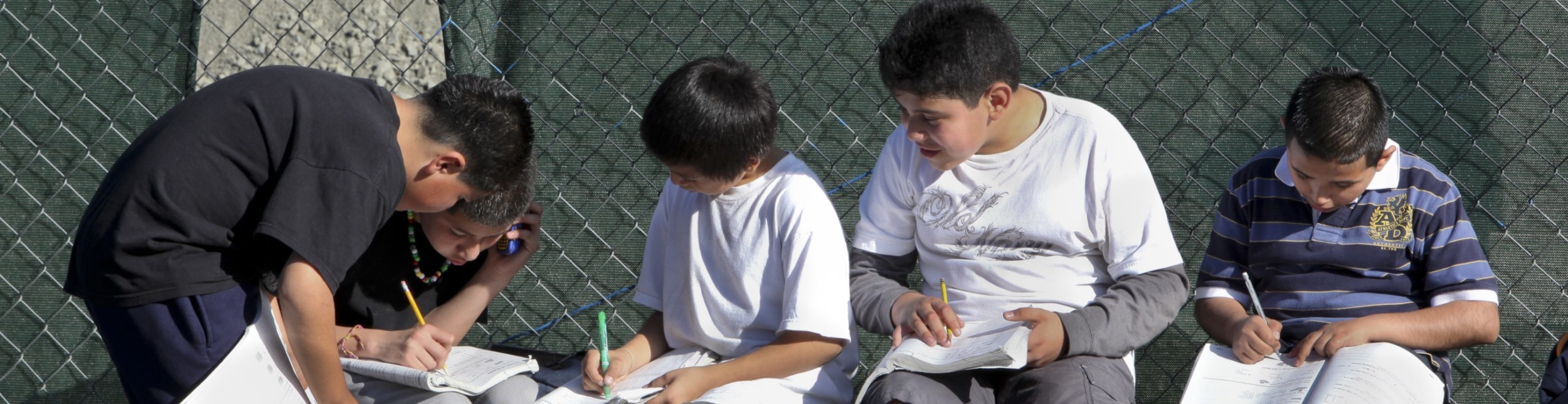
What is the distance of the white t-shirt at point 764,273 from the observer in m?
2.08

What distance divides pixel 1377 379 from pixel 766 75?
5.79 ft

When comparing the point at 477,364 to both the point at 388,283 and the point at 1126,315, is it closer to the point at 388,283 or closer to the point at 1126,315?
the point at 388,283

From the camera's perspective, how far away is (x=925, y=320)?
2.09m

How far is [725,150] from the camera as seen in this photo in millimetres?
2076

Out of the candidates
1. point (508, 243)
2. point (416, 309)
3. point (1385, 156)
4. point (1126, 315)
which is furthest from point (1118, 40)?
point (416, 309)

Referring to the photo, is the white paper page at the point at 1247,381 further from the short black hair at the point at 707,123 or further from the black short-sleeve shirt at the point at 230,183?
the black short-sleeve shirt at the point at 230,183

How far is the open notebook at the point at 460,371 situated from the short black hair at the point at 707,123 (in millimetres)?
514

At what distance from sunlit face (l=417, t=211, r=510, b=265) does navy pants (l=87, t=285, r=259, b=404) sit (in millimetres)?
359

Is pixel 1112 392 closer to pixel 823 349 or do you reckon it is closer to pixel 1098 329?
pixel 1098 329

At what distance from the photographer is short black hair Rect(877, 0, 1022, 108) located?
212 cm

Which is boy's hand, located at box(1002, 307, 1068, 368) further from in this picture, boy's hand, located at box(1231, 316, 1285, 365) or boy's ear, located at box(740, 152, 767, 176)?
boy's ear, located at box(740, 152, 767, 176)

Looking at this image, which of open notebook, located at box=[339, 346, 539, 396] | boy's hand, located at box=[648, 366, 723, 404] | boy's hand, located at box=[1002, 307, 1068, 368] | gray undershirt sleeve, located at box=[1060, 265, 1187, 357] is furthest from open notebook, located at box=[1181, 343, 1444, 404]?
open notebook, located at box=[339, 346, 539, 396]

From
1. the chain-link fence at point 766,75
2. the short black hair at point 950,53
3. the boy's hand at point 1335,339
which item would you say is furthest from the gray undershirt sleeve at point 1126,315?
the chain-link fence at point 766,75

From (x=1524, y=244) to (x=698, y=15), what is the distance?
2.18 metres
